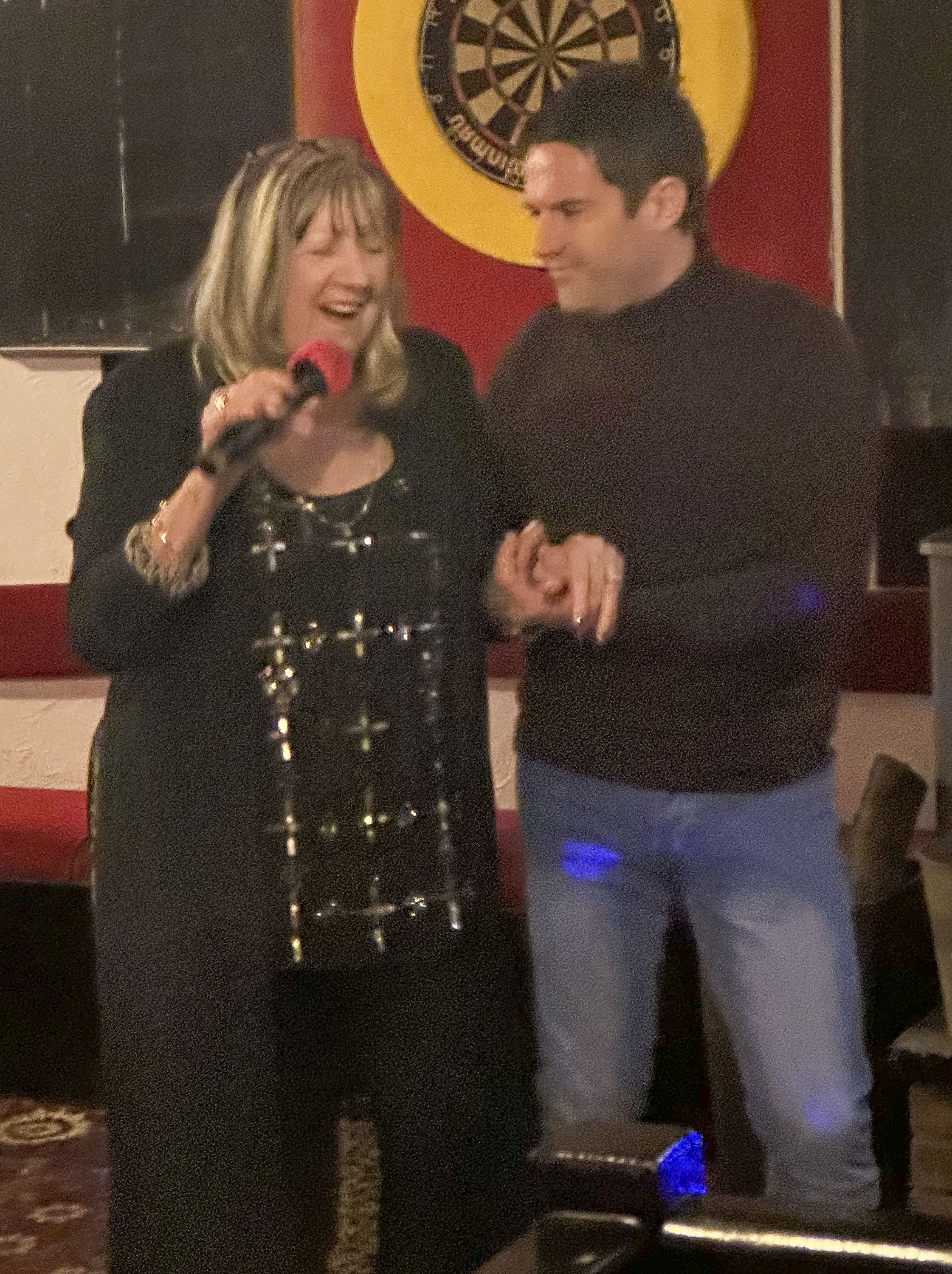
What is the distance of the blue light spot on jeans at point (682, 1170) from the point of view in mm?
1015

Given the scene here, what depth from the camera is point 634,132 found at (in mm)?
1949

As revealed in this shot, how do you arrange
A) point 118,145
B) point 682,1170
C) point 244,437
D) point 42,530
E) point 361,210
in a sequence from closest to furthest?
point 682,1170
point 244,437
point 361,210
point 118,145
point 42,530

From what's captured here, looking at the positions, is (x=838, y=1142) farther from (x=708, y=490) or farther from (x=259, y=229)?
(x=259, y=229)

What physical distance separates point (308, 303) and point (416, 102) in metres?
1.53

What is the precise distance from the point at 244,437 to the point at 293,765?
1.06 ft

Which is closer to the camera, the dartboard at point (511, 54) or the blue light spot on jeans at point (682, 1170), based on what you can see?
the blue light spot on jeans at point (682, 1170)

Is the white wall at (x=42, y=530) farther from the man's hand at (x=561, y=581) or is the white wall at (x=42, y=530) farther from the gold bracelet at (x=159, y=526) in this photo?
the gold bracelet at (x=159, y=526)

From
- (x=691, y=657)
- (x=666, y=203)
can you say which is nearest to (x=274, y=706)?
(x=691, y=657)

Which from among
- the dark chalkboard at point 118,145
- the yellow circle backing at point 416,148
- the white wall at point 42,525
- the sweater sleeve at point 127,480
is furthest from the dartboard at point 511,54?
the sweater sleeve at point 127,480

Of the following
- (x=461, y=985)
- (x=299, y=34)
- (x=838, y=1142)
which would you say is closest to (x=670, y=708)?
(x=461, y=985)

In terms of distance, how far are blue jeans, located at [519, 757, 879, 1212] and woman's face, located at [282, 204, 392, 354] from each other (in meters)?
0.52

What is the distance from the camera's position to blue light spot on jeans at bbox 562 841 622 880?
188cm

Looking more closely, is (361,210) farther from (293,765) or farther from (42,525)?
(42,525)

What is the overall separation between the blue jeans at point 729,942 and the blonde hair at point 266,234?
0.55m
